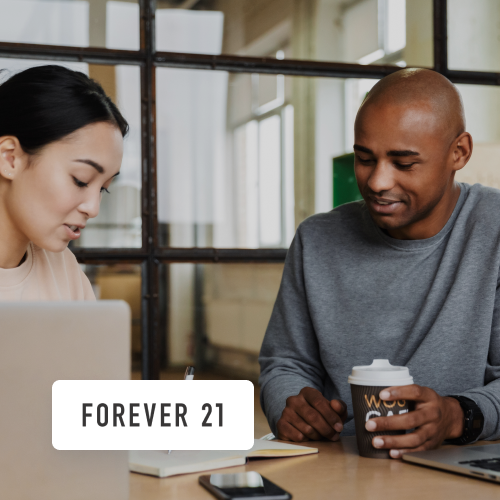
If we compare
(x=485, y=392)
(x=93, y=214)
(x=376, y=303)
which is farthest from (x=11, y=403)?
(x=376, y=303)

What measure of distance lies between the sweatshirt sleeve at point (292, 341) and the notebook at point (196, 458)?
14.9 inches

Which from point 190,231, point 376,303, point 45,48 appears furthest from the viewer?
point 190,231

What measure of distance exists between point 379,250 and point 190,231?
3.68 ft

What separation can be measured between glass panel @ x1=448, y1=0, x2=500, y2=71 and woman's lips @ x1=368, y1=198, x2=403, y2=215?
62.1 inches

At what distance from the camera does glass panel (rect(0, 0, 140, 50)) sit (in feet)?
7.61

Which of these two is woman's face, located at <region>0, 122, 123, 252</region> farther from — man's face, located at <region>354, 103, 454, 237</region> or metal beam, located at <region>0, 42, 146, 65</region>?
metal beam, located at <region>0, 42, 146, 65</region>

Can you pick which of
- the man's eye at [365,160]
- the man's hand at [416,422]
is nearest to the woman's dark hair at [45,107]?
the man's eye at [365,160]

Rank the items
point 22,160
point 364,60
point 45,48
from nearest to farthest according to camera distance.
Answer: point 22,160, point 45,48, point 364,60

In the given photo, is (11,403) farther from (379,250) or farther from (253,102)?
(253,102)

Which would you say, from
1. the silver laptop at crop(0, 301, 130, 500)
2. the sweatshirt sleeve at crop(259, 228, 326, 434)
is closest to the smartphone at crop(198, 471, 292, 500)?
the silver laptop at crop(0, 301, 130, 500)

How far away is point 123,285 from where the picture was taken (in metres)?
2.44

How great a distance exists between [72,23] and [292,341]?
1.54m

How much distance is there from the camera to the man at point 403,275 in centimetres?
135

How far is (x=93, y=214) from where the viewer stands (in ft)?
4.35
